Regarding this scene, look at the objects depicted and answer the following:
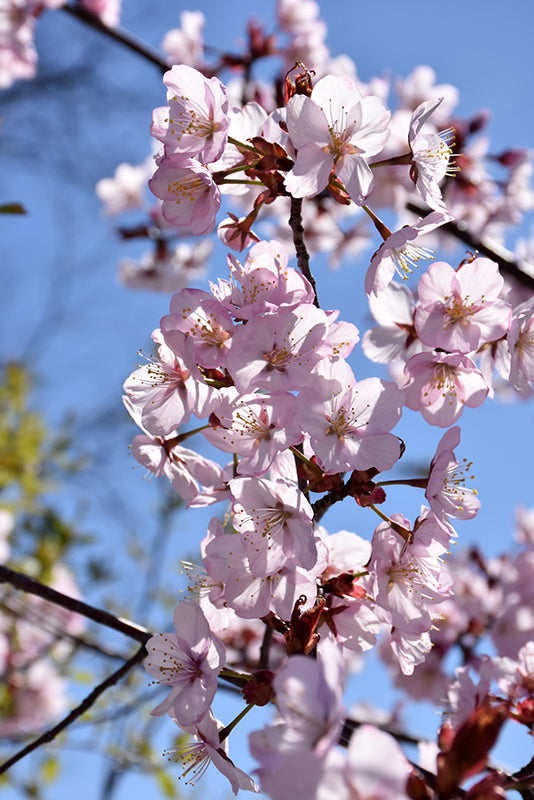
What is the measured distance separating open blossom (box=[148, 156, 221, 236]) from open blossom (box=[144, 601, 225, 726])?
0.59m

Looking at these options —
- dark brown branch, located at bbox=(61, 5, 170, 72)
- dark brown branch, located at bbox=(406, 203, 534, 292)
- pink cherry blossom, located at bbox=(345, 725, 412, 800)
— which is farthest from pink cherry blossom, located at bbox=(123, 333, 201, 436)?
dark brown branch, located at bbox=(61, 5, 170, 72)

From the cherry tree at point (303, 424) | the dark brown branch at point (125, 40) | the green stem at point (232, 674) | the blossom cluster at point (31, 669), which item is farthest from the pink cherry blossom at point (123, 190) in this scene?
the green stem at point (232, 674)

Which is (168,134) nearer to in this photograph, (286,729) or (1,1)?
(286,729)

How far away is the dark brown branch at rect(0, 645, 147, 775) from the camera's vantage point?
38.6 inches

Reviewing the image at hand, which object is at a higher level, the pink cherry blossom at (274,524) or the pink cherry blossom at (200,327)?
the pink cherry blossom at (200,327)

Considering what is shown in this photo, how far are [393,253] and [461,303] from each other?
0.13 metres

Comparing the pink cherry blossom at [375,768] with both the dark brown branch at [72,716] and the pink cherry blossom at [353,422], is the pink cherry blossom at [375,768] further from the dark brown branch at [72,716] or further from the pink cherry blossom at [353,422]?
the dark brown branch at [72,716]

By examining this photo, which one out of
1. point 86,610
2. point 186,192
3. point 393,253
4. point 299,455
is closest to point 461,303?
point 393,253

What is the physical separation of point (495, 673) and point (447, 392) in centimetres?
58

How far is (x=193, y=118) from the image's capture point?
98 cm

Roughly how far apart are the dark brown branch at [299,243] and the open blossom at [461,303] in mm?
188

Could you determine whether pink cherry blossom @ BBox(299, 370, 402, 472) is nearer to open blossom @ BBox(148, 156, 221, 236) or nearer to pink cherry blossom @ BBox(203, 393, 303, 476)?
pink cherry blossom @ BBox(203, 393, 303, 476)

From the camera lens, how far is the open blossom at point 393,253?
3.02 feet

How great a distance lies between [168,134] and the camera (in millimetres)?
986
